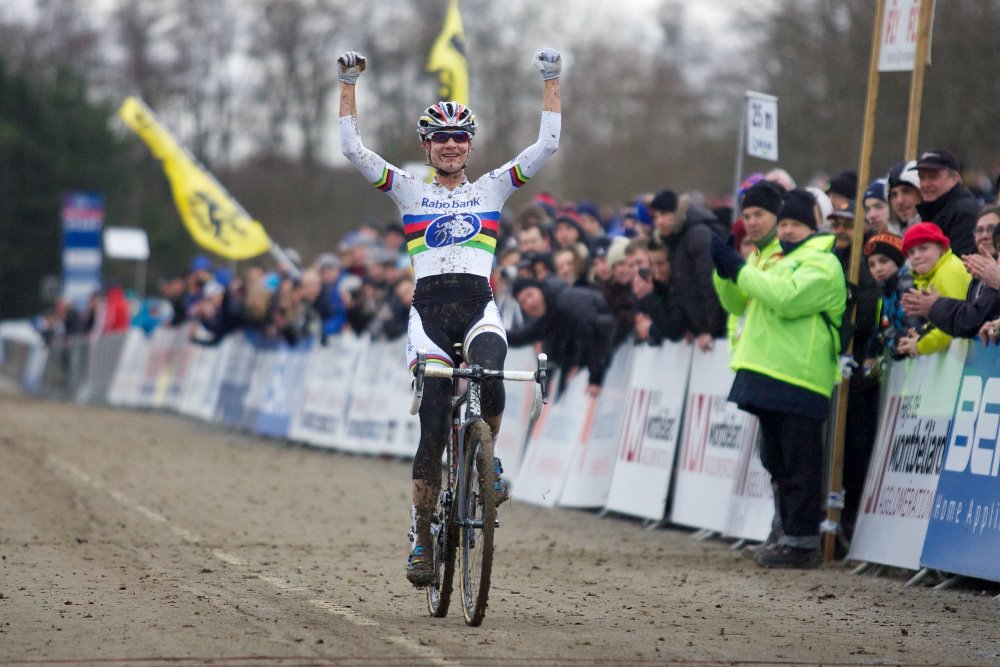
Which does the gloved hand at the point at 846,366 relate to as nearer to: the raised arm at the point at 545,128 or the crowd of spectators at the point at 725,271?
the crowd of spectators at the point at 725,271

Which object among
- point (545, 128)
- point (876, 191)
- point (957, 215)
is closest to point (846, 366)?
point (957, 215)

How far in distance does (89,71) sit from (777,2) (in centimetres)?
3618

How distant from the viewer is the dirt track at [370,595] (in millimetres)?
7395

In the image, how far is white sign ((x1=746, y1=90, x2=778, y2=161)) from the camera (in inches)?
555

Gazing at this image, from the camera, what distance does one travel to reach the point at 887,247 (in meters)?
11.3

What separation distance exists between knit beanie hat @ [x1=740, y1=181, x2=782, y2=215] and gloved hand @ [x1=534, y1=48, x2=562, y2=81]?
2744 millimetres

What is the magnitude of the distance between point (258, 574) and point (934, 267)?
4327 millimetres

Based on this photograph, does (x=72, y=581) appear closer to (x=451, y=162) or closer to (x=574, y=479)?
(x=451, y=162)

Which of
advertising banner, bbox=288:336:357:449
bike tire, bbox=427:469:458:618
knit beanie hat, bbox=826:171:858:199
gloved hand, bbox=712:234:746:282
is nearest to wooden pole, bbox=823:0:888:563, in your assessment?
gloved hand, bbox=712:234:746:282

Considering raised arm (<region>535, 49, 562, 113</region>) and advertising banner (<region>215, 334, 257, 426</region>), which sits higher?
raised arm (<region>535, 49, 562, 113</region>)

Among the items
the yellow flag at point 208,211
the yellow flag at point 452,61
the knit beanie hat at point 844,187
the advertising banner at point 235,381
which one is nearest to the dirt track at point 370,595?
the knit beanie hat at point 844,187

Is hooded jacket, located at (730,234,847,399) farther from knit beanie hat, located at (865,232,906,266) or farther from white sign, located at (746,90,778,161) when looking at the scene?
white sign, located at (746,90,778,161)

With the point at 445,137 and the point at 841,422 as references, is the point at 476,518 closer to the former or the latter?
the point at 445,137

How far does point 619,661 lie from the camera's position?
Result: 7117 mm
